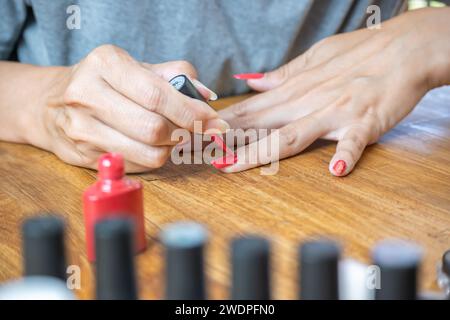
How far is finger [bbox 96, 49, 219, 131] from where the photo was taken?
849 mm

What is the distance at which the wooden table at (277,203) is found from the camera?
27.2 inches

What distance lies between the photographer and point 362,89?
43.6 inches

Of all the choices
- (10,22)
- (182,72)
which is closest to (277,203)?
(182,72)

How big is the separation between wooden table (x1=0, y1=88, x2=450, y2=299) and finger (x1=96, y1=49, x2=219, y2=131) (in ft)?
0.34

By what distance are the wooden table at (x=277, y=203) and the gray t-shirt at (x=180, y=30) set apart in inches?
10.6

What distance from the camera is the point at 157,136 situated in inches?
34.2

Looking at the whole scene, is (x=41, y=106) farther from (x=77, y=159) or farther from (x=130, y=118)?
(x=130, y=118)

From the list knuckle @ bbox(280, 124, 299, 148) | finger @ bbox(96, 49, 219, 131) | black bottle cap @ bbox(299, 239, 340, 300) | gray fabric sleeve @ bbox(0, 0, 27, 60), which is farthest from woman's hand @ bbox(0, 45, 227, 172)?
black bottle cap @ bbox(299, 239, 340, 300)

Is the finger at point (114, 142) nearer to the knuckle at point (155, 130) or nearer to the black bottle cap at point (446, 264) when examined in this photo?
the knuckle at point (155, 130)

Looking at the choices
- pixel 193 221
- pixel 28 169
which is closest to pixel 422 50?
pixel 193 221

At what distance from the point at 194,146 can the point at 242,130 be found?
3.9 inches

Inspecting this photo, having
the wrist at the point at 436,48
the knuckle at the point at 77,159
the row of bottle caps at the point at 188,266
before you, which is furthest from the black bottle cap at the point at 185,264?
the wrist at the point at 436,48

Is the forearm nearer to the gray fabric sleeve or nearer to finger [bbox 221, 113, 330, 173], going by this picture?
the gray fabric sleeve
